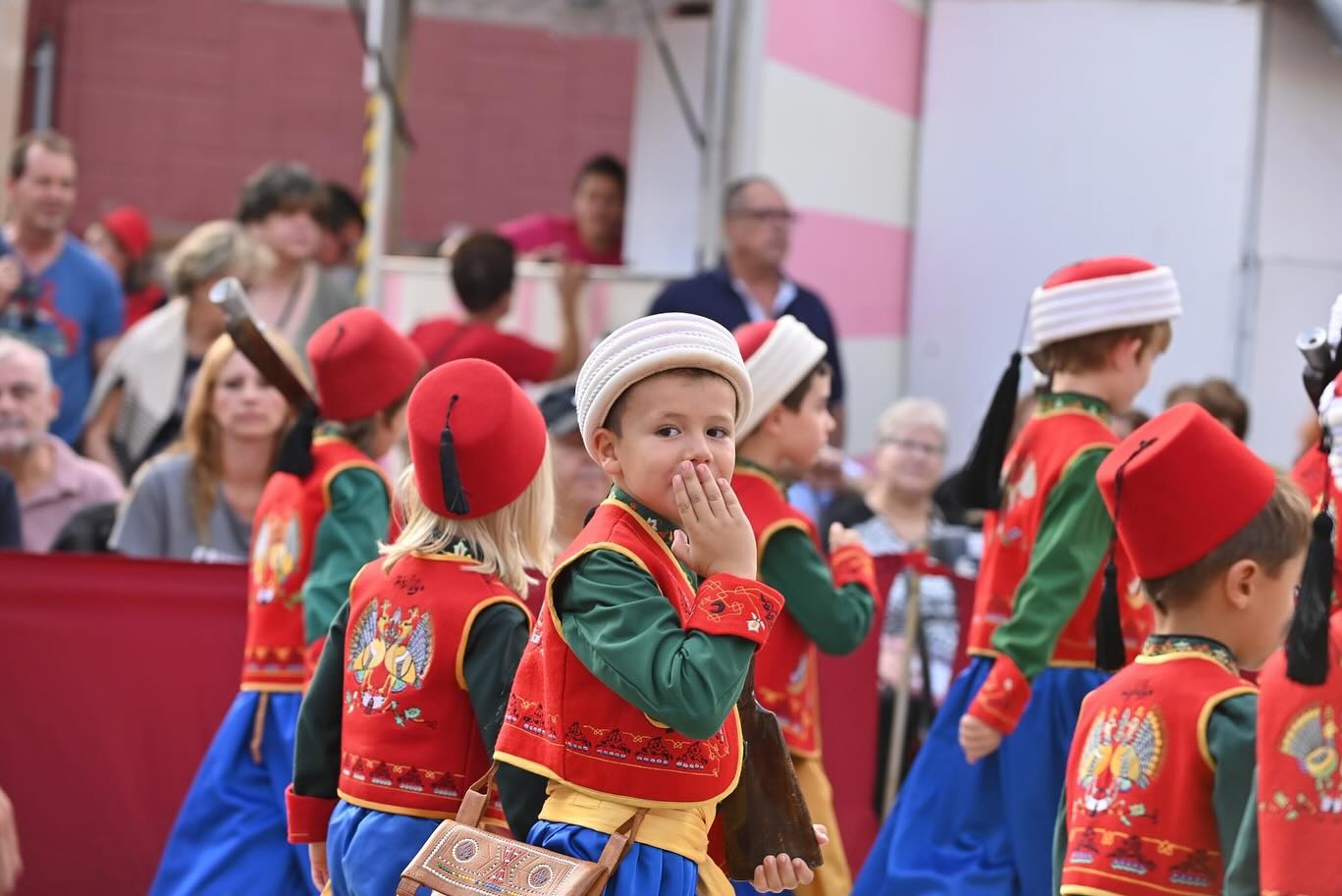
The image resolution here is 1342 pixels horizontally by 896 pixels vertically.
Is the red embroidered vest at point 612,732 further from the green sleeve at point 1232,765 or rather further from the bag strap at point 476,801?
the green sleeve at point 1232,765

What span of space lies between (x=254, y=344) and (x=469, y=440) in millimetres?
1452

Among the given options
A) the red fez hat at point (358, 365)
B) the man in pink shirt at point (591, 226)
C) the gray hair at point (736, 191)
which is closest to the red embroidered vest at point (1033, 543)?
the red fez hat at point (358, 365)

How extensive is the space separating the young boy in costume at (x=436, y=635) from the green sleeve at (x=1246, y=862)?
133 cm

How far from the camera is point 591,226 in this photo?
9023mm

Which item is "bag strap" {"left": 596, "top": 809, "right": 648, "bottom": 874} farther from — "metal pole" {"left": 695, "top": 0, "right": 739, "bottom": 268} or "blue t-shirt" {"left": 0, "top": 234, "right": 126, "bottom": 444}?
"metal pole" {"left": 695, "top": 0, "right": 739, "bottom": 268}

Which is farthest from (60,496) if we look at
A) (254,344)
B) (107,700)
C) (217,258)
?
(254,344)

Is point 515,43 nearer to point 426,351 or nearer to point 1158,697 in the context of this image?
point 426,351

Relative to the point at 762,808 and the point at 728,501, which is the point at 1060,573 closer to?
the point at 762,808

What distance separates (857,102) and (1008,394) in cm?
422

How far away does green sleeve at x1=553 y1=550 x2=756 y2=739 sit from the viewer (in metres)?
2.92

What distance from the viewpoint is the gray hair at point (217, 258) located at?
7352 millimetres

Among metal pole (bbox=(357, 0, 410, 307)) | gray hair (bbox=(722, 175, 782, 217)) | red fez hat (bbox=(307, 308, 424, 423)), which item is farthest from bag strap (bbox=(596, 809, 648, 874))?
metal pole (bbox=(357, 0, 410, 307))

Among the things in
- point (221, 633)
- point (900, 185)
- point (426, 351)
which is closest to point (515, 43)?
point (900, 185)

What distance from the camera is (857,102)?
28.9ft
